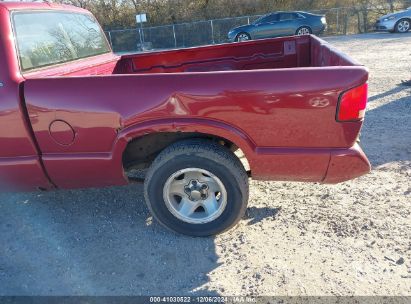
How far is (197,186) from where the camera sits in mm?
3055

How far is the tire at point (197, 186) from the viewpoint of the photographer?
292cm

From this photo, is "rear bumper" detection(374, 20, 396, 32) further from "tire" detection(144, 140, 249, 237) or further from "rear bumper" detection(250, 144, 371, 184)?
"tire" detection(144, 140, 249, 237)

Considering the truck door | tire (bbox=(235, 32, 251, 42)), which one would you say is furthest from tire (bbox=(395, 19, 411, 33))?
the truck door

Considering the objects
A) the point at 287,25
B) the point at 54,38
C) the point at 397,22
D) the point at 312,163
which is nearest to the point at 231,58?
the point at 54,38

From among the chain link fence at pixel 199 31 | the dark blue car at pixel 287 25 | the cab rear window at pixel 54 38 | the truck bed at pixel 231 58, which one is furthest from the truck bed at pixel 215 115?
the chain link fence at pixel 199 31

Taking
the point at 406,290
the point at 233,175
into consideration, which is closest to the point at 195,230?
the point at 233,175

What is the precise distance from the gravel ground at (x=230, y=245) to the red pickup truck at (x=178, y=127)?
1.11ft

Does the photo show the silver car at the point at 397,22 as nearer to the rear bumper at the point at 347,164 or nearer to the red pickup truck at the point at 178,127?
the red pickup truck at the point at 178,127

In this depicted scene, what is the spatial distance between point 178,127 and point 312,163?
1060 mm

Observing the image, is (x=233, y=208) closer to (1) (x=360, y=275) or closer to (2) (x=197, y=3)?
(1) (x=360, y=275)

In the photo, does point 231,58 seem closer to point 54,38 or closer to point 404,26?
point 54,38

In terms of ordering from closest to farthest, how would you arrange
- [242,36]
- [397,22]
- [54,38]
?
[54,38] < [397,22] < [242,36]

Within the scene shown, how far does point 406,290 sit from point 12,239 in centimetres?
326

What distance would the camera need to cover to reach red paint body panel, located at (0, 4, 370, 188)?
260cm
